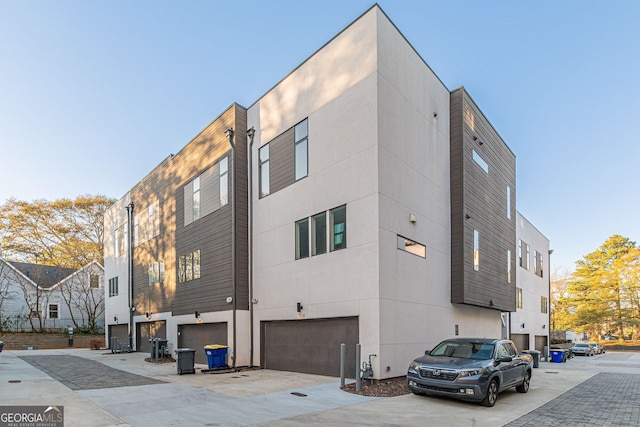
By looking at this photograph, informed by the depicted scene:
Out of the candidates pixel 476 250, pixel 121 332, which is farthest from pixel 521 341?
pixel 121 332

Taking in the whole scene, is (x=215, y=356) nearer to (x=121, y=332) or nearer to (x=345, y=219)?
(x=345, y=219)

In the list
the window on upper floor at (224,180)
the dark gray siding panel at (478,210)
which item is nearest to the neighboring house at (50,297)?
the window on upper floor at (224,180)

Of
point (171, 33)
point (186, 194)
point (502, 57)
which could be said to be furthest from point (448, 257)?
point (171, 33)

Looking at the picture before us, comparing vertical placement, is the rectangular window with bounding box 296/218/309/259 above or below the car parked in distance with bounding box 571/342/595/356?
above

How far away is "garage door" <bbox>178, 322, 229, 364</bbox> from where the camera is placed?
56.8 ft

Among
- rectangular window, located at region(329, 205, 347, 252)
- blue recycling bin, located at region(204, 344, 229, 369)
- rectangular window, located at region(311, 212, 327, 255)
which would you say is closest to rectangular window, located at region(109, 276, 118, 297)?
blue recycling bin, located at region(204, 344, 229, 369)

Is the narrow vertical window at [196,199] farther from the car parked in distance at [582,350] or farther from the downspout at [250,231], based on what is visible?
the car parked in distance at [582,350]

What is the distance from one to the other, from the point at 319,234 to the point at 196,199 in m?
8.61

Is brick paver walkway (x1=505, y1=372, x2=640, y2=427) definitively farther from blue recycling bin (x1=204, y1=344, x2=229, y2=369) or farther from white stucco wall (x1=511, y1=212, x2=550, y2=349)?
white stucco wall (x1=511, y1=212, x2=550, y2=349)

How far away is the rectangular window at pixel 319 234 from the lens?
1367 cm

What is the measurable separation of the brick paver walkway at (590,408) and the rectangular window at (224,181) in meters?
12.8

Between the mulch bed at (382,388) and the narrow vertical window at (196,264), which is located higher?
the narrow vertical window at (196,264)

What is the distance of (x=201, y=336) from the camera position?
1884cm

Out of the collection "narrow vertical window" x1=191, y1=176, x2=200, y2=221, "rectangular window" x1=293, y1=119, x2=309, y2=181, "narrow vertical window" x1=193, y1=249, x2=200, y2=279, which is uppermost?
"rectangular window" x1=293, y1=119, x2=309, y2=181
